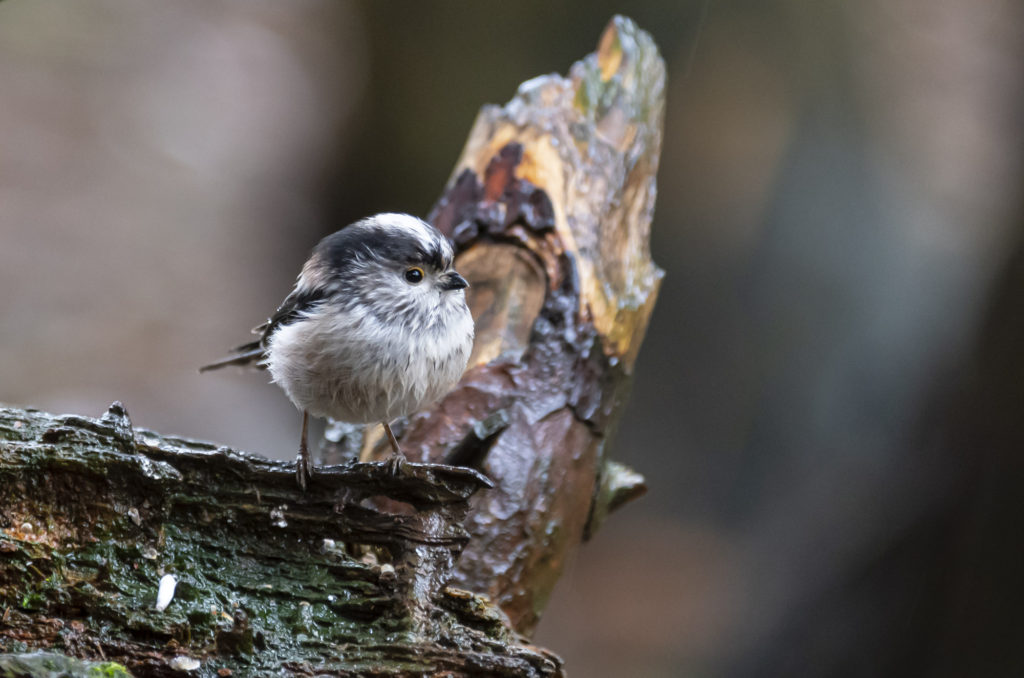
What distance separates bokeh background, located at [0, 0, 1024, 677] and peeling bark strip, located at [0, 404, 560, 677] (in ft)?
11.8

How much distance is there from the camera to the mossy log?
2.23 meters

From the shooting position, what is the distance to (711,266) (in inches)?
278

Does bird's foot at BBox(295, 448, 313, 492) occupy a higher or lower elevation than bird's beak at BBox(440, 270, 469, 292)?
lower

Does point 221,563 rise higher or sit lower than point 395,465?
lower

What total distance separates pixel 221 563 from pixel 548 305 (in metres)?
1.77

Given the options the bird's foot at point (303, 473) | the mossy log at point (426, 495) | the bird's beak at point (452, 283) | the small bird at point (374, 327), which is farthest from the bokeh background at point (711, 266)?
the bird's foot at point (303, 473)

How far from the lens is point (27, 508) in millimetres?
2244

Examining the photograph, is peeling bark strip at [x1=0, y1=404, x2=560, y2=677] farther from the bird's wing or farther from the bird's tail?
the bird's tail

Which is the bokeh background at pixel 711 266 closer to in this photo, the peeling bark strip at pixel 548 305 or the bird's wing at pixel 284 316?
the bird's wing at pixel 284 316

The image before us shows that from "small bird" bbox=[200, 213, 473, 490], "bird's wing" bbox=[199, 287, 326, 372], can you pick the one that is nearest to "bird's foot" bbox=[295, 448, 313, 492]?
"small bird" bbox=[200, 213, 473, 490]

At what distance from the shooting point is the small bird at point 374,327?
2963 mm

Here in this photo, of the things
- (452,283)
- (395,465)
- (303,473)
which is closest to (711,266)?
(452,283)

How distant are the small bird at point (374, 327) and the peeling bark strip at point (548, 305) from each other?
0.51 m

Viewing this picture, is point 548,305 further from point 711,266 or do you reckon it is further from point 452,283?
point 711,266
